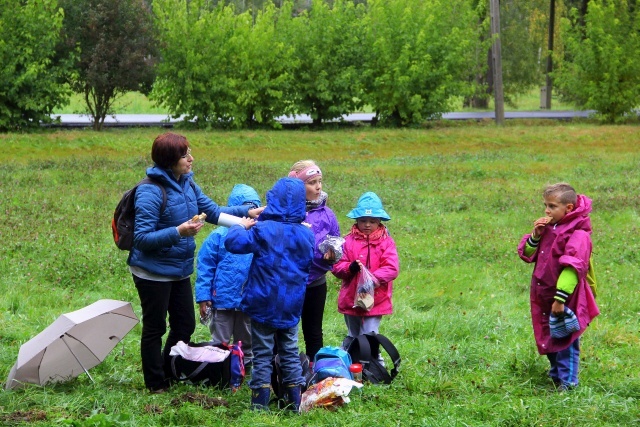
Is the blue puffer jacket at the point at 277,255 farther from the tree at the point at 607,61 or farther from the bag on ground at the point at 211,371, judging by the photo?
the tree at the point at 607,61

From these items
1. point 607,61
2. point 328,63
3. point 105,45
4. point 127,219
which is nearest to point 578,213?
point 127,219

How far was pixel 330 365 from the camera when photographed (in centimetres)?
612

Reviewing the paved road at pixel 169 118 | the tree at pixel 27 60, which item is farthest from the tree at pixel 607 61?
the tree at pixel 27 60

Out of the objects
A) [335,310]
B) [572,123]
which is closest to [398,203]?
[335,310]

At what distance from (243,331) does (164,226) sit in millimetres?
1362

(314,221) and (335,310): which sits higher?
(314,221)

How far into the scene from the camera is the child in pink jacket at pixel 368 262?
6.61 m

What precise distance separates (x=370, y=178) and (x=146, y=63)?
11.0m

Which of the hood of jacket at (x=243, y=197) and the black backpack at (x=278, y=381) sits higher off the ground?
the hood of jacket at (x=243, y=197)

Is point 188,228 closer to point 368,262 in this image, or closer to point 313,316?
point 313,316

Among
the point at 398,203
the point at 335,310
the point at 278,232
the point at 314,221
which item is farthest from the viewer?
the point at 398,203

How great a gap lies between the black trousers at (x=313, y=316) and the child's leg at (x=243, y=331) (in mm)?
500

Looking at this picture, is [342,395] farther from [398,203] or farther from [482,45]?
[482,45]

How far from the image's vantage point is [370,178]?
61.4 ft
